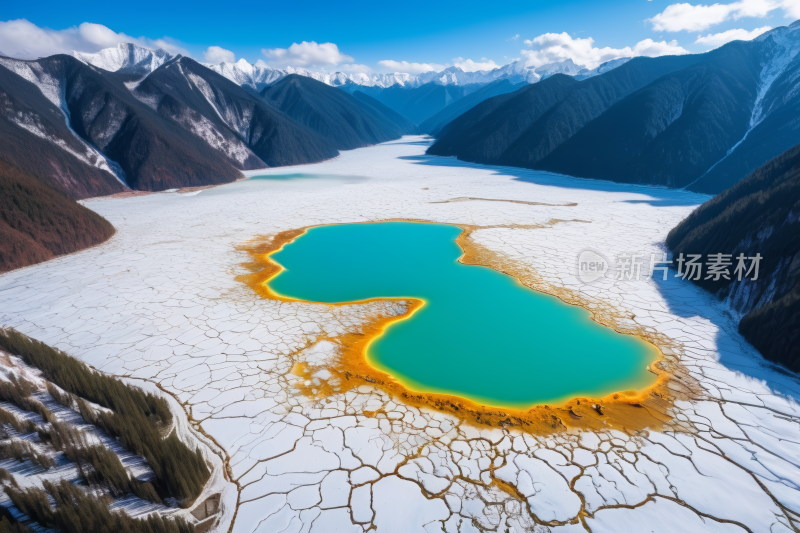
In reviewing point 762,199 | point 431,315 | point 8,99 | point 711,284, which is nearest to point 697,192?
point 762,199

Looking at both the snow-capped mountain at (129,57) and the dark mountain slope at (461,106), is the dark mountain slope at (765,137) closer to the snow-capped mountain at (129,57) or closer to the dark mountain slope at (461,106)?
the dark mountain slope at (461,106)

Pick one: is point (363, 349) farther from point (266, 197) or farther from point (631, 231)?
point (266, 197)

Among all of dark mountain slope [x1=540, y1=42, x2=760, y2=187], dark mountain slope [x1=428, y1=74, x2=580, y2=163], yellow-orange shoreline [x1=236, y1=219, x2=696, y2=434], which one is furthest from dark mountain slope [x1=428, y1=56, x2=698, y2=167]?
yellow-orange shoreline [x1=236, y1=219, x2=696, y2=434]

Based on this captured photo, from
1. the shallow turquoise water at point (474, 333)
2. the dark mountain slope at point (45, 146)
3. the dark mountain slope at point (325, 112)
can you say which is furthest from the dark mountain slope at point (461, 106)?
the shallow turquoise water at point (474, 333)

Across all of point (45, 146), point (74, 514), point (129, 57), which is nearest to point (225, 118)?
Result: point (45, 146)

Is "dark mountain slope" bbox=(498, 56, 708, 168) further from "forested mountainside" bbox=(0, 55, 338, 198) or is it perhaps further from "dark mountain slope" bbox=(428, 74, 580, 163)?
"forested mountainside" bbox=(0, 55, 338, 198)
